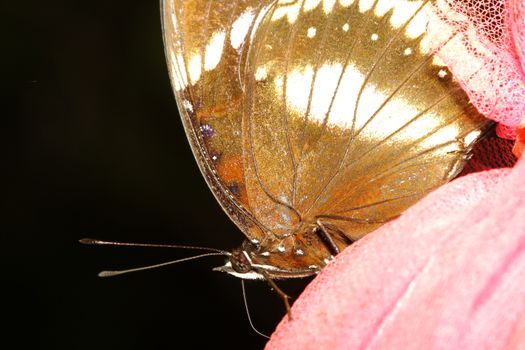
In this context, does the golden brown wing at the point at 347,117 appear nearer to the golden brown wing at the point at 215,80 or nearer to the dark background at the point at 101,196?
the golden brown wing at the point at 215,80

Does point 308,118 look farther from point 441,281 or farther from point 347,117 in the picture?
point 441,281

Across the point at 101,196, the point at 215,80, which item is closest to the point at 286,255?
the point at 215,80

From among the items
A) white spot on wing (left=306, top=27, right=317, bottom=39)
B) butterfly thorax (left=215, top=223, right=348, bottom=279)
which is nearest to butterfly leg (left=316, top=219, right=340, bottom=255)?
butterfly thorax (left=215, top=223, right=348, bottom=279)

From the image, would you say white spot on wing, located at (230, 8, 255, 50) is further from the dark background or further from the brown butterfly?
the dark background

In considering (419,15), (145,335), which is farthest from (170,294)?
(419,15)

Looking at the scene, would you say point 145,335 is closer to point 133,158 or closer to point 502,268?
point 133,158
